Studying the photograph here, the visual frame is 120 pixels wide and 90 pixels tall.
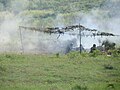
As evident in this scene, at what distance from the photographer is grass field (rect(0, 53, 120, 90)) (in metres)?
17.0

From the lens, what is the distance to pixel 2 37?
39094mm

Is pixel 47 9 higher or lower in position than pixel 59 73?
higher

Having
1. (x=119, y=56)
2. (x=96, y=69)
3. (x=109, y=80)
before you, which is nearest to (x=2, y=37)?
(x=119, y=56)

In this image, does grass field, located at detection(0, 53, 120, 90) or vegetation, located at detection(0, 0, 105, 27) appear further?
vegetation, located at detection(0, 0, 105, 27)

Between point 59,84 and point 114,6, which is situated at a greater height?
point 114,6

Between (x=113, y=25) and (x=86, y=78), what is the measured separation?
27.0 meters

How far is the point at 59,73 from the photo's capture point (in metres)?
19.5

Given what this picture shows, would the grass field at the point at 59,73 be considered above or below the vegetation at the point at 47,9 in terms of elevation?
below

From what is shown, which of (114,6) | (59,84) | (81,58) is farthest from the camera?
(114,6)

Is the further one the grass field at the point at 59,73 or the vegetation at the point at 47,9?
the vegetation at the point at 47,9

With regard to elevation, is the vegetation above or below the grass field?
above

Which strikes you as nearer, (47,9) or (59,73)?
(59,73)

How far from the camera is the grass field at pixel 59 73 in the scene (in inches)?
669

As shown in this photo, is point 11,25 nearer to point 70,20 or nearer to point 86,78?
point 70,20
